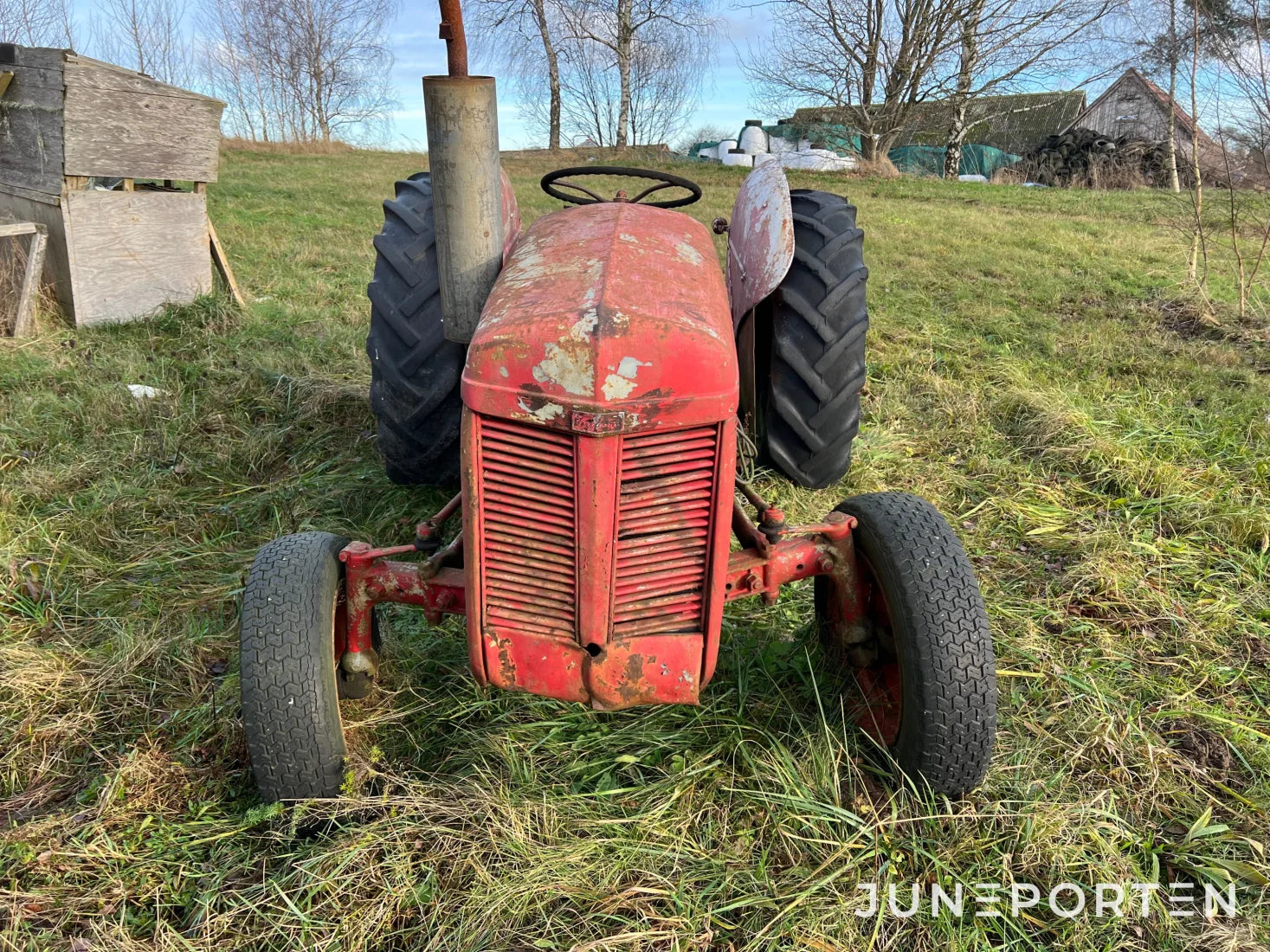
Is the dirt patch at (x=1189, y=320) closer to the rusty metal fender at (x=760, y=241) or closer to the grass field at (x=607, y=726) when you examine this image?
the grass field at (x=607, y=726)

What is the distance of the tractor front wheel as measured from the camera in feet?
6.72

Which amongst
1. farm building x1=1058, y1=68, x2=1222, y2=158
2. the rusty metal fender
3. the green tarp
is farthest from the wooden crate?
farm building x1=1058, y1=68, x2=1222, y2=158

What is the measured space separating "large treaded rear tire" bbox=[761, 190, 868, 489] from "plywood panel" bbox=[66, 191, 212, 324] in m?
4.57

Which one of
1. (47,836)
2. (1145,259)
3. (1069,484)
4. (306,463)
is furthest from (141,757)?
(1145,259)

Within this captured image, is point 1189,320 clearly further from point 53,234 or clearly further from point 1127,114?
point 1127,114

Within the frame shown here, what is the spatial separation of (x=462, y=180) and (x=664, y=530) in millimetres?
996

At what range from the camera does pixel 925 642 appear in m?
2.06

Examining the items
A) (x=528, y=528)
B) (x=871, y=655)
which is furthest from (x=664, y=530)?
(x=871, y=655)

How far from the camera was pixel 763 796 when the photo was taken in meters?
2.17

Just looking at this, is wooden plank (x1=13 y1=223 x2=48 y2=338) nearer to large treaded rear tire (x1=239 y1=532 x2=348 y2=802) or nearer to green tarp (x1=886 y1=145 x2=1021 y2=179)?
large treaded rear tire (x1=239 y1=532 x2=348 y2=802)

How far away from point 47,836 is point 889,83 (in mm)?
20950

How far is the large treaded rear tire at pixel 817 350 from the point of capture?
3.06 meters

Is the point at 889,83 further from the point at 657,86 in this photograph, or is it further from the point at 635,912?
the point at 635,912

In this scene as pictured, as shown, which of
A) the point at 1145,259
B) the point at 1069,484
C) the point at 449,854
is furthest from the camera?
the point at 1145,259
